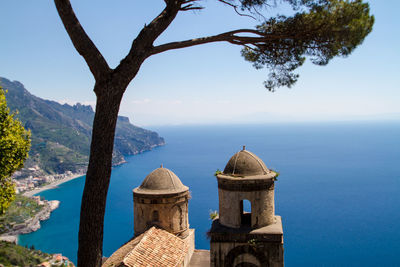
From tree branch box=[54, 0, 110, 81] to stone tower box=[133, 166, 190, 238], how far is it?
28.8 feet

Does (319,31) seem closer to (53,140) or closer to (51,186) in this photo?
(51,186)

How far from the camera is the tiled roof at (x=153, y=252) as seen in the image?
10578 millimetres

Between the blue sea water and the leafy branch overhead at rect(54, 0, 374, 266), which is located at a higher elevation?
the leafy branch overhead at rect(54, 0, 374, 266)

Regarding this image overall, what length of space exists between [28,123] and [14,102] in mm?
15762

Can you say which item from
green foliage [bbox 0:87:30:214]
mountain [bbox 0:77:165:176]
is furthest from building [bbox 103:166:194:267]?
mountain [bbox 0:77:165:176]

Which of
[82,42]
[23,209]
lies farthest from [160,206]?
[23,209]

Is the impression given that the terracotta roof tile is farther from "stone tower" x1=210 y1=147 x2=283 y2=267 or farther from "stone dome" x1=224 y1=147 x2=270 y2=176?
"stone dome" x1=224 y1=147 x2=270 y2=176

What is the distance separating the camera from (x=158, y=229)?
13.1 m

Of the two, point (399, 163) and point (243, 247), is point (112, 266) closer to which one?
point (243, 247)

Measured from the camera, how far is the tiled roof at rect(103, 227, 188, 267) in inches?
416

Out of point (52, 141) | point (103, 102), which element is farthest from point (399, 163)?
point (52, 141)

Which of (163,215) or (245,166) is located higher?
(245,166)

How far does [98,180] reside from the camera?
5020mm

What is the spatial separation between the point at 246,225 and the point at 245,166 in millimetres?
1762
